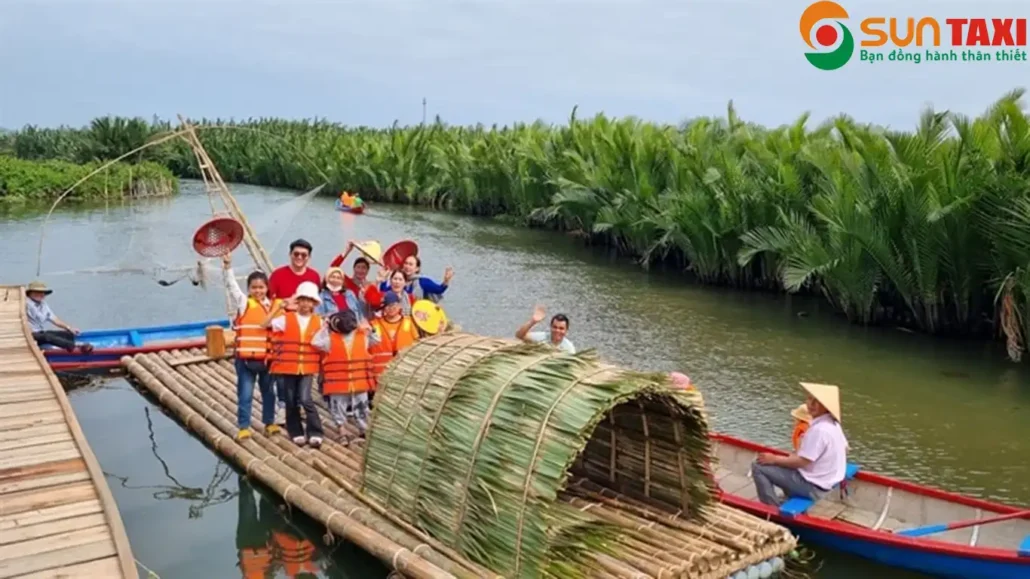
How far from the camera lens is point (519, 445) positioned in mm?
5320

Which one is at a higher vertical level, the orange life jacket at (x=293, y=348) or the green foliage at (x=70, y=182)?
the green foliage at (x=70, y=182)

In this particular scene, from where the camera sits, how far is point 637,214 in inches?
840

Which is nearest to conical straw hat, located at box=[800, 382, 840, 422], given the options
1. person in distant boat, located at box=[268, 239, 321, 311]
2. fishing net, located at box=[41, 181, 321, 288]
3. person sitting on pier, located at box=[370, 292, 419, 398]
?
person sitting on pier, located at box=[370, 292, 419, 398]

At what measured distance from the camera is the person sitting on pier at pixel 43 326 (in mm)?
11164

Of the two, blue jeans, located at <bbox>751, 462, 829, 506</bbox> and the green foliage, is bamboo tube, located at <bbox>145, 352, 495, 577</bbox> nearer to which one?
blue jeans, located at <bbox>751, 462, 829, 506</bbox>

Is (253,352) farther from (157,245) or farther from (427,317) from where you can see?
(157,245)

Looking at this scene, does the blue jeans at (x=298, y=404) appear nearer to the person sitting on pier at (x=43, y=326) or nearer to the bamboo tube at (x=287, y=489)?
the bamboo tube at (x=287, y=489)

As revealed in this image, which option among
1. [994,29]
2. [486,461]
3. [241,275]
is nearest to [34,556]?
[486,461]

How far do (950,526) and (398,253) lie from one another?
20.4 ft

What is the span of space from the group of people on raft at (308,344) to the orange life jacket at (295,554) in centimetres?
115

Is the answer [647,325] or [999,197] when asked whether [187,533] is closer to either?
[647,325]

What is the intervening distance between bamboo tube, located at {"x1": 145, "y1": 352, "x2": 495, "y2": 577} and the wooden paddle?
10.7 ft

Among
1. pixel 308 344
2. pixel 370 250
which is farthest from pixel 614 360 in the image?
pixel 308 344

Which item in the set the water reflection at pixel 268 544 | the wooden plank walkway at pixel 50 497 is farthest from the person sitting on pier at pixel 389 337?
the wooden plank walkway at pixel 50 497
